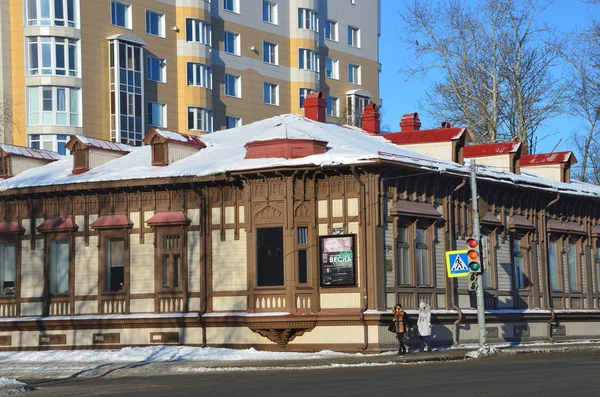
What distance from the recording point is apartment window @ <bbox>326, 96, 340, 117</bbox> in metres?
98.7

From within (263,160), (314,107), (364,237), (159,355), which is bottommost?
(159,355)

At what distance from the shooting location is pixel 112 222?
1628 inches

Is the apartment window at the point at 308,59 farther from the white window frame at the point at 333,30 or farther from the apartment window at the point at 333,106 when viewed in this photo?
the white window frame at the point at 333,30

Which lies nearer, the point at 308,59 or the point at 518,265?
the point at 518,265

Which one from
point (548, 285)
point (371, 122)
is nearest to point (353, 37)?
point (371, 122)

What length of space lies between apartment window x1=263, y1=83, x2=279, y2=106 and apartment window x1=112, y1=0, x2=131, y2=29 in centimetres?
1453

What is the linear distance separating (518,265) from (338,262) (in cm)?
1113

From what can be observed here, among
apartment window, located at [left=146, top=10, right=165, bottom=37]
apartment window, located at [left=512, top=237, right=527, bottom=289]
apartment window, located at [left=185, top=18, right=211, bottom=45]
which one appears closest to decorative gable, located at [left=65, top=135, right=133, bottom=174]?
apartment window, located at [left=512, top=237, right=527, bottom=289]

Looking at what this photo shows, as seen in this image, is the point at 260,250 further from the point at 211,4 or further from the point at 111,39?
the point at 211,4

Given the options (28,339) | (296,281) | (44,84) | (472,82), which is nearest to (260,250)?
(296,281)

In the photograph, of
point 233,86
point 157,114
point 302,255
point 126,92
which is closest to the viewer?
point 302,255

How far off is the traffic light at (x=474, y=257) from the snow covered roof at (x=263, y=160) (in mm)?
3409

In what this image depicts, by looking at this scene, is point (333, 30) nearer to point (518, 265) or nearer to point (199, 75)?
point (199, 75)

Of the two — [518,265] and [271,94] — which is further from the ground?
[271,94]
